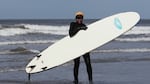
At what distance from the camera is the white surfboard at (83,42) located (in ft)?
38.1

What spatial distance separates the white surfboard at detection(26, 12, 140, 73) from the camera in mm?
11625

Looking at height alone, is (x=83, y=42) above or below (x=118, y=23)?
below

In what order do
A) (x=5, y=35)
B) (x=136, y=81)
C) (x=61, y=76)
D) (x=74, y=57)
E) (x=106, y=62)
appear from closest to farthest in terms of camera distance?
1. (x=74, y=57)
2. (x=136, y=81)
3. (x=61, y=76)
4. (x=106, y=62)
5. (x=5, y=35)

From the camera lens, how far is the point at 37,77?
13.8 m

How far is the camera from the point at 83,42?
11758 mm

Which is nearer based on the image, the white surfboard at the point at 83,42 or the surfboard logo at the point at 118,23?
the white surfboard at the point at 83,42

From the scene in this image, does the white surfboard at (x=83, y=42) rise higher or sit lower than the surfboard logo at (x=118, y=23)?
lower

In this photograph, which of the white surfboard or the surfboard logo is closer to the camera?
the white surfboard

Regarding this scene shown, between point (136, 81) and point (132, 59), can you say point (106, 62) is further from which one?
point (136, 81)

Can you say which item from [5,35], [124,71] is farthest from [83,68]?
[5,35]

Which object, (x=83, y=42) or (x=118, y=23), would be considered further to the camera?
(x=118, y=23)

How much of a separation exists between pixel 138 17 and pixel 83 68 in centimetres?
401

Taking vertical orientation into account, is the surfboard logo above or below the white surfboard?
above

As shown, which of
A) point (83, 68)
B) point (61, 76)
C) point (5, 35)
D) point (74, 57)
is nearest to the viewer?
point (74, 57)
